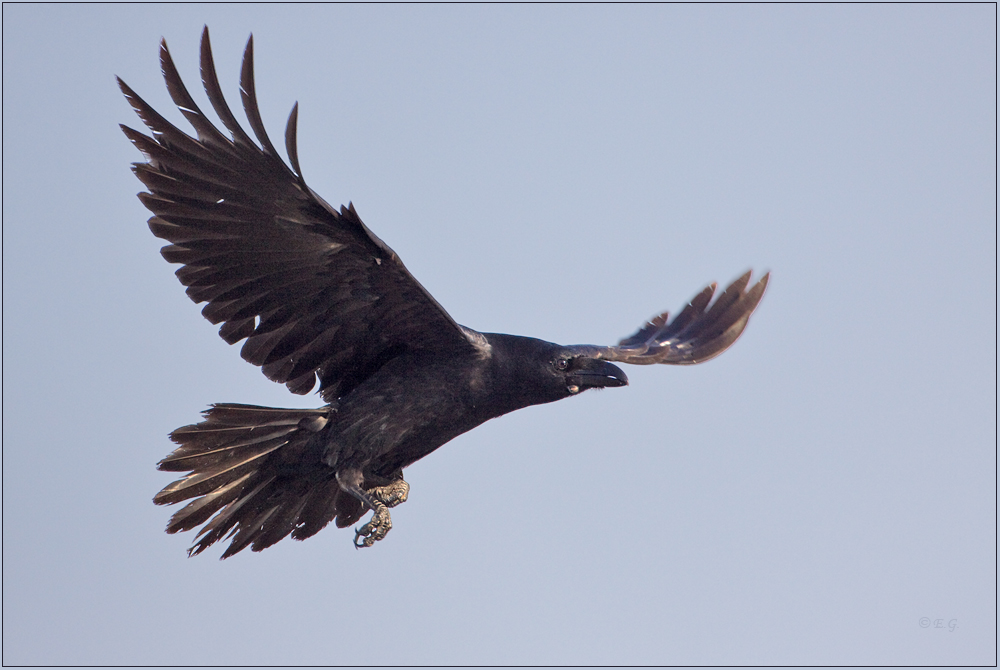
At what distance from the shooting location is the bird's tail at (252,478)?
7695 millimetres

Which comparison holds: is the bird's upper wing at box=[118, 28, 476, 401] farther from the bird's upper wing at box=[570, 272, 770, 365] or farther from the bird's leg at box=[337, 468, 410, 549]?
the bird's upper wing at box=[570, 272, 770, 365]

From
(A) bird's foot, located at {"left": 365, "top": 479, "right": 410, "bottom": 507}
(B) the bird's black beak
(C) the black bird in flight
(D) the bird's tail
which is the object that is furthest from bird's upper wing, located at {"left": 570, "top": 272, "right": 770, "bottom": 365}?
(D) the bird's tail

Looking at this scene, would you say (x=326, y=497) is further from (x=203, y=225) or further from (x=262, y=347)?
(x=203, y=225)

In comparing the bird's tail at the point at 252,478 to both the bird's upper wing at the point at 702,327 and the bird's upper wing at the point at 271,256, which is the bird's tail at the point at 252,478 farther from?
the bird's upper wing at the point at 702,327

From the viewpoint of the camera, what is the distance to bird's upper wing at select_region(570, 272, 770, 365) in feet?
31.7

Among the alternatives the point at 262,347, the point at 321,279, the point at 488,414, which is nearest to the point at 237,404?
the point at 262,347

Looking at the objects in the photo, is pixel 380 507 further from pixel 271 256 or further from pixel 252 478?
pixel 271 256

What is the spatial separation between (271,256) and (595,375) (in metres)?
2.39

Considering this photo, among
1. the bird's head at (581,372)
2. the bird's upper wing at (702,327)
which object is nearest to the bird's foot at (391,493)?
the bird's head at (581,372)

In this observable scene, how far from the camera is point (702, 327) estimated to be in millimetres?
10141

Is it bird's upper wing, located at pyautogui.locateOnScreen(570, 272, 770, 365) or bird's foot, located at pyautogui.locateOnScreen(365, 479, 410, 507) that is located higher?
bird's upper wing, located at pyautogui.locateOnScreen(570, 272, 770, 365)

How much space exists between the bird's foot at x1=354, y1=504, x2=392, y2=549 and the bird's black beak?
57.9 inches

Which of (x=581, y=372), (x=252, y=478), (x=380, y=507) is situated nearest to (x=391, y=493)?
(x=380, y=507)

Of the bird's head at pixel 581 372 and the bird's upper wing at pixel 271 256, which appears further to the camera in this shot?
the bird's head at pixel 581 372
